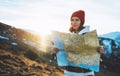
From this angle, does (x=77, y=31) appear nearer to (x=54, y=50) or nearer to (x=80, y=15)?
(x=80, y=15)

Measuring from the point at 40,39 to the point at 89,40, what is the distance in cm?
1024

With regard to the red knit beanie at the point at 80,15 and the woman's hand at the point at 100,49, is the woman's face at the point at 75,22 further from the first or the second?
the woman's hand at the point at 100,49

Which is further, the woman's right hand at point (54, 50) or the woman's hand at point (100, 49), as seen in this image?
the woman's right hand at point (54, 50)

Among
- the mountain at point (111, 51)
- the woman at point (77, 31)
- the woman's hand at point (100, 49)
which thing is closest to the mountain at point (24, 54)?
the mountain at point (111, 51)

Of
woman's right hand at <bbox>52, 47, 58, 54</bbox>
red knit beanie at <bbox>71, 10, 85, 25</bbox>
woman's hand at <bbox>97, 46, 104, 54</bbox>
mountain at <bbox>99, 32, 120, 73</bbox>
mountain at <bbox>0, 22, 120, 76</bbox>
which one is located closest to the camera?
woman's hand at <bbox>97, 46, 104, 54</bbox>

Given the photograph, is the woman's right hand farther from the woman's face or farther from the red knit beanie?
the red knit beanie

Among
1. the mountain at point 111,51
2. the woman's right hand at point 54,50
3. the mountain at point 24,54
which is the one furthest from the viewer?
the mountain at point 111,51

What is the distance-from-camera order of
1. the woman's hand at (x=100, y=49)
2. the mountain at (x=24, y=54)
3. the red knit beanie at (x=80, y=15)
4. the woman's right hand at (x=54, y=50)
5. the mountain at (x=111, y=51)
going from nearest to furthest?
the woman's hand at (x=100, y=49) < the woman's right hand at (x=54, y=50) < the red knit beanie at (x=80, y=15) < the mountain at (x=24, y=54) < the mountain at (x=111, y=51)

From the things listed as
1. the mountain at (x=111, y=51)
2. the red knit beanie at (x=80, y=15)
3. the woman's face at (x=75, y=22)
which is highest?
the red knit beanie at (x=80, y=15)

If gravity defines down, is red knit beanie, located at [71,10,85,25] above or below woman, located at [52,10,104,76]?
above

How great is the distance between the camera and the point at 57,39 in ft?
20.1

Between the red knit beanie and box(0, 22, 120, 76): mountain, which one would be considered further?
box(0, 22, 120, 76): mountain

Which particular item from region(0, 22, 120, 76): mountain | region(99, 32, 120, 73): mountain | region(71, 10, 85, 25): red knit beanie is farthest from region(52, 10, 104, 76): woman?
region(99, 32, 120, 73): mountain

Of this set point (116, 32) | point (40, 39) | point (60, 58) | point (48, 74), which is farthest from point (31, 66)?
point (60, 58)
